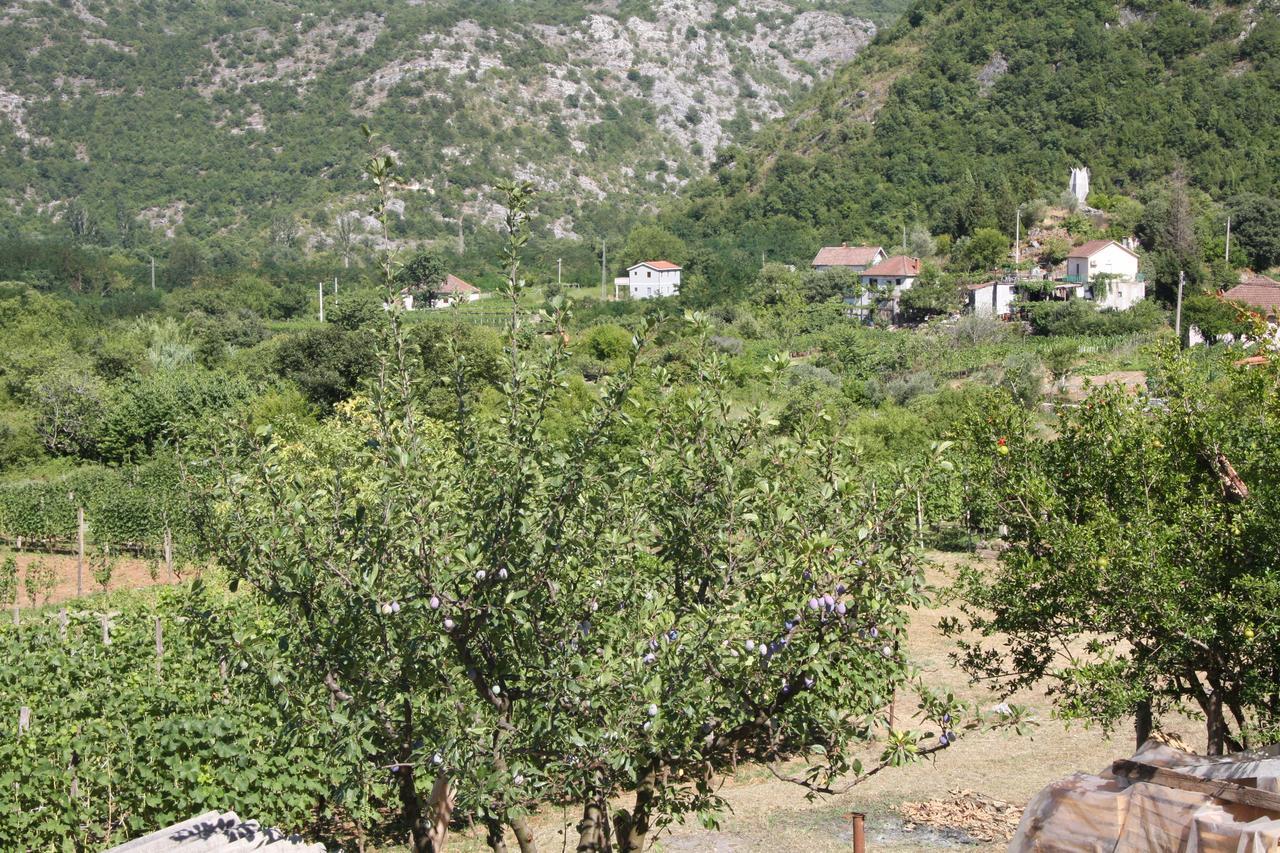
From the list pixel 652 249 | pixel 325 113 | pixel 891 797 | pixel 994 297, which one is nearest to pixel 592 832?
pixel 891 797

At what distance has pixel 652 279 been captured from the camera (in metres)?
73.2

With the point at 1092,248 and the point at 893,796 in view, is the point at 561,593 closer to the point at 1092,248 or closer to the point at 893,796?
the point at 893,796

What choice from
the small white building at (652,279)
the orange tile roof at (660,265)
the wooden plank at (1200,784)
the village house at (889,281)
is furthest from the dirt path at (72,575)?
the orange tile roof at (660,265)

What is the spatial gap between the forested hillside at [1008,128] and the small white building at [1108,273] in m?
9.10

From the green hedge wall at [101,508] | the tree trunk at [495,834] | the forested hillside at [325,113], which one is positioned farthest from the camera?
the forested hillside at [325,113]

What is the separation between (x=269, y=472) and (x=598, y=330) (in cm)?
4428

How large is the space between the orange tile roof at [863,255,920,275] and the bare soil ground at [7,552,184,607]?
4614 cm

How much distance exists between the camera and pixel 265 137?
122000 mm

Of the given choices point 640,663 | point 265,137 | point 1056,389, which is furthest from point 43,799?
point 265,137

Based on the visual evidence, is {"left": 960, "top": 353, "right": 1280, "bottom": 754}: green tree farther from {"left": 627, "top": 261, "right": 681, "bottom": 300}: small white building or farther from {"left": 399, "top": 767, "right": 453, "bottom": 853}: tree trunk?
{"left": 627, "top": 261, "right": 681, "bottom": 300}: small white building

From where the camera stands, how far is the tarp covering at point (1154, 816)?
18.6ft

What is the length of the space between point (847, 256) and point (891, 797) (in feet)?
201

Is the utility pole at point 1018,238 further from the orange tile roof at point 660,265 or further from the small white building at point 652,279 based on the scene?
the orange tile roof at point 660,265

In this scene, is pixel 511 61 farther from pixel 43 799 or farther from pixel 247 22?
pixel 43 799
